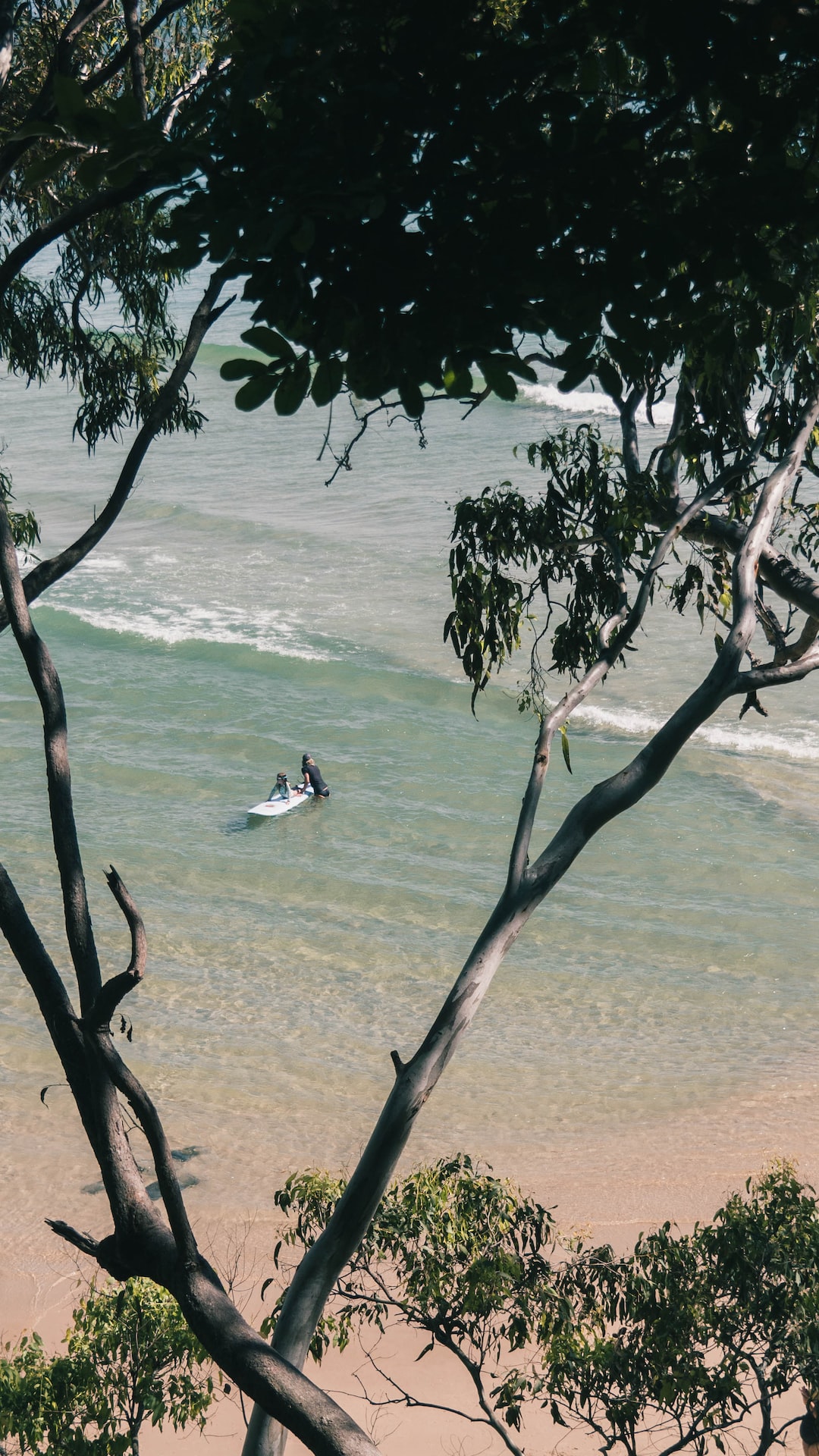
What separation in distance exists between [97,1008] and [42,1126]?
688cm

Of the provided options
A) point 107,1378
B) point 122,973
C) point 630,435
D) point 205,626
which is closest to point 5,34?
point 630,435

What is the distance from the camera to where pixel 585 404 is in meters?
34.2

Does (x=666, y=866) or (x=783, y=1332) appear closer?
(x=783, y=1332)

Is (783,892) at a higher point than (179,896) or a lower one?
higher

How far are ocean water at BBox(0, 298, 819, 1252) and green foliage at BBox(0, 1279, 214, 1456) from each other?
396 centimetres

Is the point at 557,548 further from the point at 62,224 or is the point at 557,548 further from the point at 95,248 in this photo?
the point at 95,248

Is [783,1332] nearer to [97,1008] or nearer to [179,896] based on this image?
[97,1008]

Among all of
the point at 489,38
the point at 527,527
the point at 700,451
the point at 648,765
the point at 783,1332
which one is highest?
the point at 489,38

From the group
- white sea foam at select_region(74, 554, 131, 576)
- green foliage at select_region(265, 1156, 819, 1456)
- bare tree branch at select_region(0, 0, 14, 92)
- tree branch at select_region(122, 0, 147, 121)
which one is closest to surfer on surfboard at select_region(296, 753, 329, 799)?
tree branch at select_region(122, 0, 147, 121)

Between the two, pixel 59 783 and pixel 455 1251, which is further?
pixel 455 1251

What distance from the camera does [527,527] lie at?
6.55 m

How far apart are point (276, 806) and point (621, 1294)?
10.9 m

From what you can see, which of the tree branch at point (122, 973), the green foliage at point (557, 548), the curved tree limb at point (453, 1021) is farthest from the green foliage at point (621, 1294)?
the green foliage at point (557, 548)

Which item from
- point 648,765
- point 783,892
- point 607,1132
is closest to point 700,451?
point 648,765
